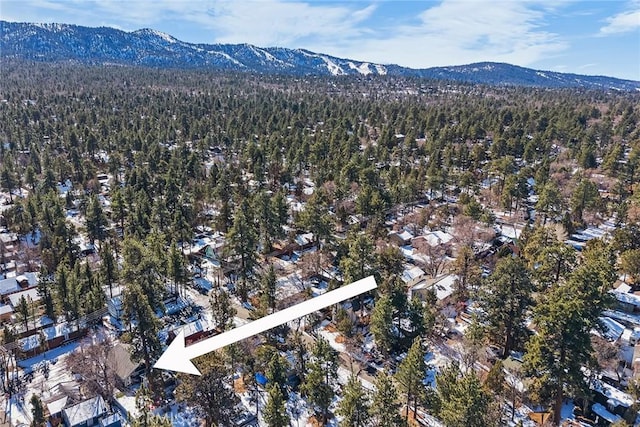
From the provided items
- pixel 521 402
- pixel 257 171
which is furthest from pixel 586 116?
pixel 521 402

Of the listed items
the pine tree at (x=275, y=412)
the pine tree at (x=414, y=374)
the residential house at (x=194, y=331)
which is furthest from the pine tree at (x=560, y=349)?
the residential house at (x=194, y=331)

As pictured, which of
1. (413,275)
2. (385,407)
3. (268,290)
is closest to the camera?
(385,407)

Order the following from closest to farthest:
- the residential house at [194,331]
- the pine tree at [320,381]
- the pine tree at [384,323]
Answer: the pine tree at [320,381], the pine tree at [384,323], the residential house at [194,331]

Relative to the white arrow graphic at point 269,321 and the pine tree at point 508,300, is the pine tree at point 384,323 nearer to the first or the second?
the pine tree at point 508,300

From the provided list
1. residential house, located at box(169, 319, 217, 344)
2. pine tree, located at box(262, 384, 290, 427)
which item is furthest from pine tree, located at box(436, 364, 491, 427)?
residential house, located at box(169, 319, 217, 344)

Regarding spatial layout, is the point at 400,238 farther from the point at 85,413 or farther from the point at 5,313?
the point at 5,313

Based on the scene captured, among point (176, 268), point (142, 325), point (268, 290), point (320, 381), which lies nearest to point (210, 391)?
point (320, 381)

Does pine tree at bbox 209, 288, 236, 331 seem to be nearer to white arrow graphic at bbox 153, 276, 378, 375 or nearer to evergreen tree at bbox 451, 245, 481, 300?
white arrow graphic at bbox 153, 276, 378, 375

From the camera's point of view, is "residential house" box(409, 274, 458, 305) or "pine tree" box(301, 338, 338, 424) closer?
"pine tree" box(301, 338, 338, 424)

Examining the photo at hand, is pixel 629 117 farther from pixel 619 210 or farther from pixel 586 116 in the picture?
pixel 619 210
